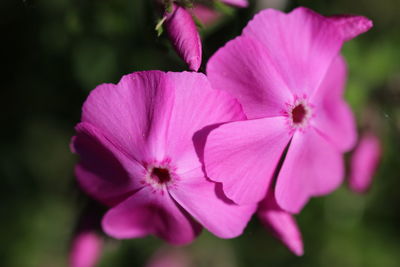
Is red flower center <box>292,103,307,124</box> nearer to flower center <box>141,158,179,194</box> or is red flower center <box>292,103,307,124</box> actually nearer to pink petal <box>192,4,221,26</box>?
flower center <box>141,158,179,194</box>

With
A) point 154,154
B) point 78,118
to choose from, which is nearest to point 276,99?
point 154,154

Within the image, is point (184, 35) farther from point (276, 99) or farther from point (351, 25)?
point (351, 25)

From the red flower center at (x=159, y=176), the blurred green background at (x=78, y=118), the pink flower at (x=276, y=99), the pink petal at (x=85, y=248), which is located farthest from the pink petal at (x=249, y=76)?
the pink petal at (x=85, y=248)

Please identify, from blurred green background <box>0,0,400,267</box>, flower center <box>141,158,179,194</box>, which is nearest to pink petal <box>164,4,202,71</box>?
flower center <box>141,158,179,194</box>

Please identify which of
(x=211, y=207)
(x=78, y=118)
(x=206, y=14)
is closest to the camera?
(x=211, y=207)

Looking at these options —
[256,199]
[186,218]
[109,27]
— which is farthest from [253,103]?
[109,27]

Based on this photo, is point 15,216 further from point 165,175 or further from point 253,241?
point 165,175
